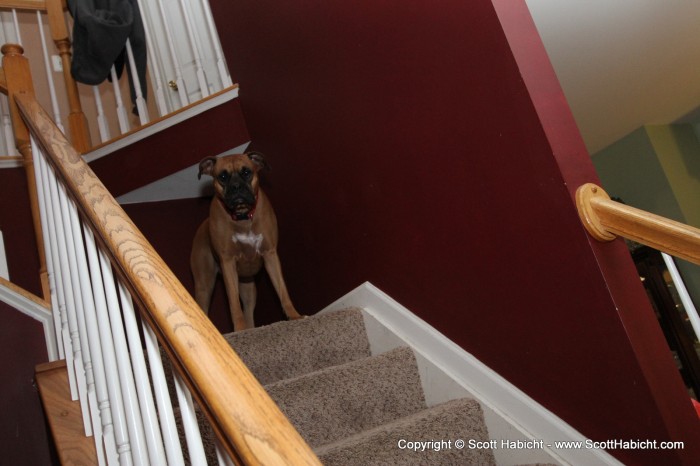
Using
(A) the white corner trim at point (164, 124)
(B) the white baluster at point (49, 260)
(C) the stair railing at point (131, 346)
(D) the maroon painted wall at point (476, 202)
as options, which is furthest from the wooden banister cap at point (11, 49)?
(D) the maroon painted wall at point (476, 202)

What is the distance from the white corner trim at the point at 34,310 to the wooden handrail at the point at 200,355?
913 mm

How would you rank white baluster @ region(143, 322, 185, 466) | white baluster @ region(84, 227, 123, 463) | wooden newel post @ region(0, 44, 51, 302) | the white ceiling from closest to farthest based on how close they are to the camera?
white baluster @ region(143, 322, 185, 466) → white baluster @ region(84, 227, 123, 463) → wooden newel post @ region(0, 44, 51, 302) → the white ceiling

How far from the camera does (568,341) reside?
1831 mm

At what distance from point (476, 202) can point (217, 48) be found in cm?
221

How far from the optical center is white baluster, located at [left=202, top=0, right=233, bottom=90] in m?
3.65

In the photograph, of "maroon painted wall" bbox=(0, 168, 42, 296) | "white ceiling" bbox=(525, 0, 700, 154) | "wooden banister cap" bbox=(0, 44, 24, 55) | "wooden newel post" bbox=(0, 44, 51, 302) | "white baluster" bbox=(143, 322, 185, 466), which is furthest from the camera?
"white ceiling" bbox=(525, 0, 700, 154)

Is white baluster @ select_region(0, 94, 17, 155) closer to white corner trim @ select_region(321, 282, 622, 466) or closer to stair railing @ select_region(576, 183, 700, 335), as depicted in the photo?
white corner trim @ select_region(321, 282, 622, 466)

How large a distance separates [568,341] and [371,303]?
0.99 metres

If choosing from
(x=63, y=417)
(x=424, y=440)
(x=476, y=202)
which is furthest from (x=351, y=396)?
(x=63, y=417)

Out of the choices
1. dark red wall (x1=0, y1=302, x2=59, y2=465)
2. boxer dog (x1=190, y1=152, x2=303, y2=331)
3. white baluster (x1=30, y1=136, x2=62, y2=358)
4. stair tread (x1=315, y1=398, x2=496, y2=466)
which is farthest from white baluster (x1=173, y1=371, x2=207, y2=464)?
A: boxer dog (x1=190, y1=152, x2=303, y2=331)

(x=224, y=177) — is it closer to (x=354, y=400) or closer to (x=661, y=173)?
(x=354, y=400)

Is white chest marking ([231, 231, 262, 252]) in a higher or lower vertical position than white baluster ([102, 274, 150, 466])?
higher

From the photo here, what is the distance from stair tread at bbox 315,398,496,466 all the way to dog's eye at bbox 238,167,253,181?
5.09 feet

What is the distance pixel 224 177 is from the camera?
3.12m
